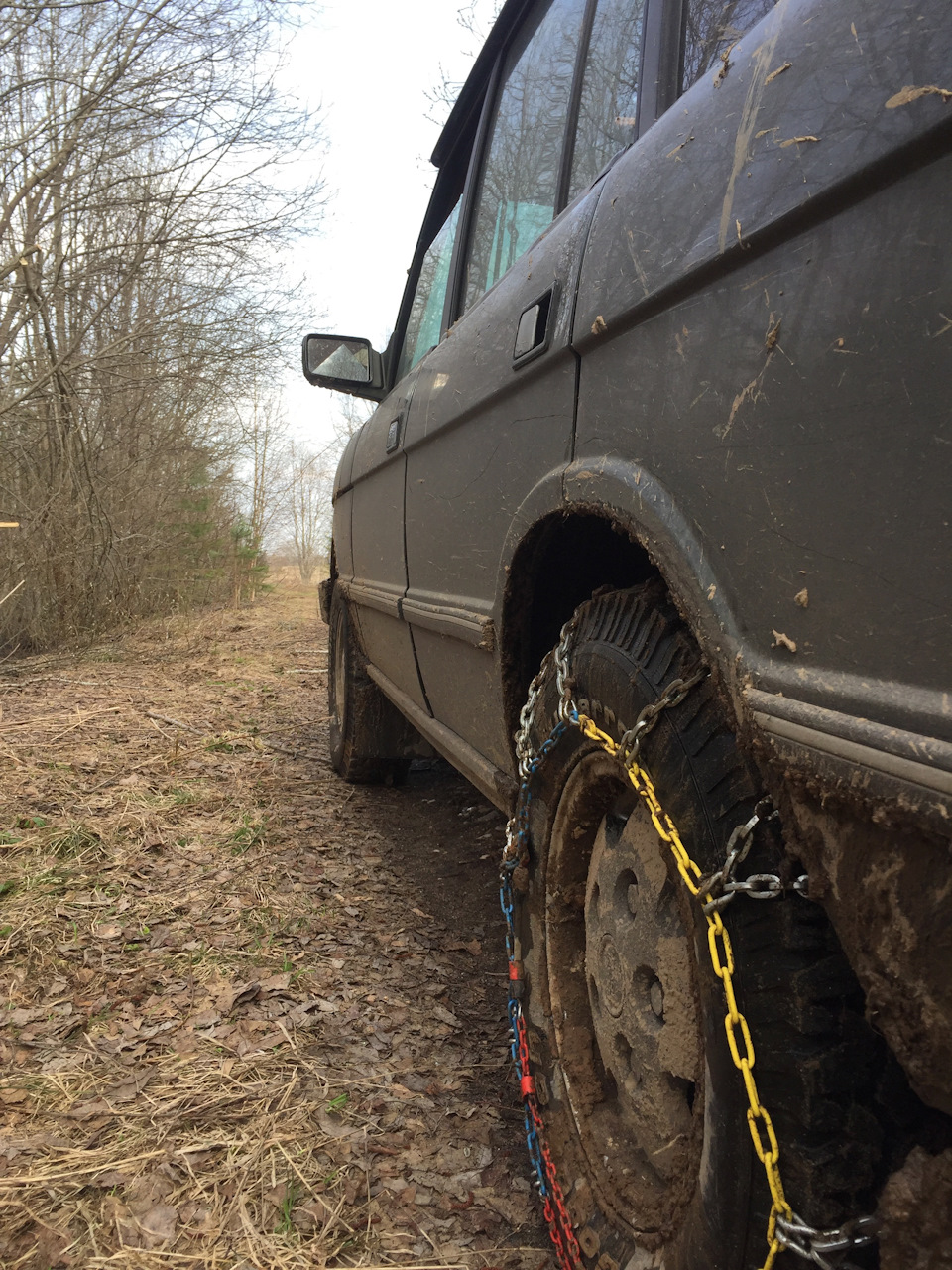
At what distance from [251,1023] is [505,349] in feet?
6.16

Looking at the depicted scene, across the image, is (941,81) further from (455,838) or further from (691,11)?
(455,838)

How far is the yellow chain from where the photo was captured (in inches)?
32.8

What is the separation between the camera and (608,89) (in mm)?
→ 1611

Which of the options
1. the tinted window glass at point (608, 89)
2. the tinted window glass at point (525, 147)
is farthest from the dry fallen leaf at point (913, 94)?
the tinted window glass at point (525, 147)

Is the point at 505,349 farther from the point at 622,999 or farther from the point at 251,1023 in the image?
the point at 251,1023

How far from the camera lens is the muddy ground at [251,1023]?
5.32 feet

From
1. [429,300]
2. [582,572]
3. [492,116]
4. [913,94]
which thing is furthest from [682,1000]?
[429,300]

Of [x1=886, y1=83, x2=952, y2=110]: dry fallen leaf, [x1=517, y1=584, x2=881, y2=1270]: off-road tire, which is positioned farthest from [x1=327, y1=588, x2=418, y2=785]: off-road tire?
[x1=886, y1=83, x2=952, y2=110]: dry fallen leaf

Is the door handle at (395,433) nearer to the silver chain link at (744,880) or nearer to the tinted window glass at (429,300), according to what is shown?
the tinted window glass at (429,300)

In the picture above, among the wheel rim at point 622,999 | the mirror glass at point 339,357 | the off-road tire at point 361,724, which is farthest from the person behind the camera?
the off-road tire at point 361,724

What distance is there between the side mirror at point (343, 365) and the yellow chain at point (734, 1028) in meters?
2.89

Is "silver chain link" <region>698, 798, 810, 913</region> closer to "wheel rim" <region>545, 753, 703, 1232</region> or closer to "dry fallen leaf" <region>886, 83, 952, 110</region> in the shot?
"wheel rim" <region>545, 753, 703, 1232</region>

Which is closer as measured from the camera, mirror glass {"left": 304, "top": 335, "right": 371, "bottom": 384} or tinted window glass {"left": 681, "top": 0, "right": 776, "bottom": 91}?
tinted window glass {"left": 681, "top": 0, "right": 776, "bottom": 91}

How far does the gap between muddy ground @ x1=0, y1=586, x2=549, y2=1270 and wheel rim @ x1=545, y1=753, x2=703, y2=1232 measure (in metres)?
0.41
